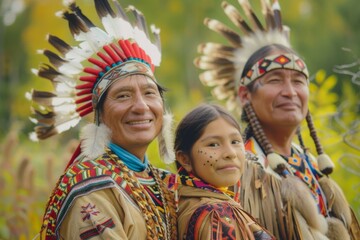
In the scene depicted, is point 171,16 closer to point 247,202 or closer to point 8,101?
point 8,101

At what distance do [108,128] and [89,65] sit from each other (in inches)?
16.1

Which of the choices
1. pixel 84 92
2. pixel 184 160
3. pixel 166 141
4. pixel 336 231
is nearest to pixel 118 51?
pixel 84 92

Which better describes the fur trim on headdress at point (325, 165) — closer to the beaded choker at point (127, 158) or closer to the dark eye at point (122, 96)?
the beaded choker at point (127, 158)

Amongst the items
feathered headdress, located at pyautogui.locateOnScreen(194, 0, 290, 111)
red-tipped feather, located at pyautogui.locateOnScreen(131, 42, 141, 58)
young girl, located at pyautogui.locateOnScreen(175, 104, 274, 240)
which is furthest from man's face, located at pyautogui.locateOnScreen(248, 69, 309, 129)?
red-tipped feather, located at pyautogui.locateOnScreen(131, 42, 141, 58)

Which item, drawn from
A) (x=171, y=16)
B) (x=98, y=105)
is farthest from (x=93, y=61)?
(x=171, y=16)

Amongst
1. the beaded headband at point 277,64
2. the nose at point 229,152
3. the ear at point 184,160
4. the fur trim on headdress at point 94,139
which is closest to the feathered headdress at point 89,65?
the fur trim on headdress at point 94,139

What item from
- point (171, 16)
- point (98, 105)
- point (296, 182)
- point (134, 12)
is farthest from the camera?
point (171, 16)

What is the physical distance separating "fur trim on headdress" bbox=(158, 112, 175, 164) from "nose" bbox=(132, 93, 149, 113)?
0.85 feet

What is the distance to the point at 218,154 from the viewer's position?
2.88m

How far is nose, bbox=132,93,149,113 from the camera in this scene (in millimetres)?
2826

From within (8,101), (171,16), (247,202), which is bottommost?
(247,202)

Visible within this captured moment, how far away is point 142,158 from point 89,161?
35 centimetres

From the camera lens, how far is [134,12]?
10.7 ft

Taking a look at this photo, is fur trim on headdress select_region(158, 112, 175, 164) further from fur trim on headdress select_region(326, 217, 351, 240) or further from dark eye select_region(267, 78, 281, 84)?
fur trim on headdress select_region(326, 217, 351, 240)
